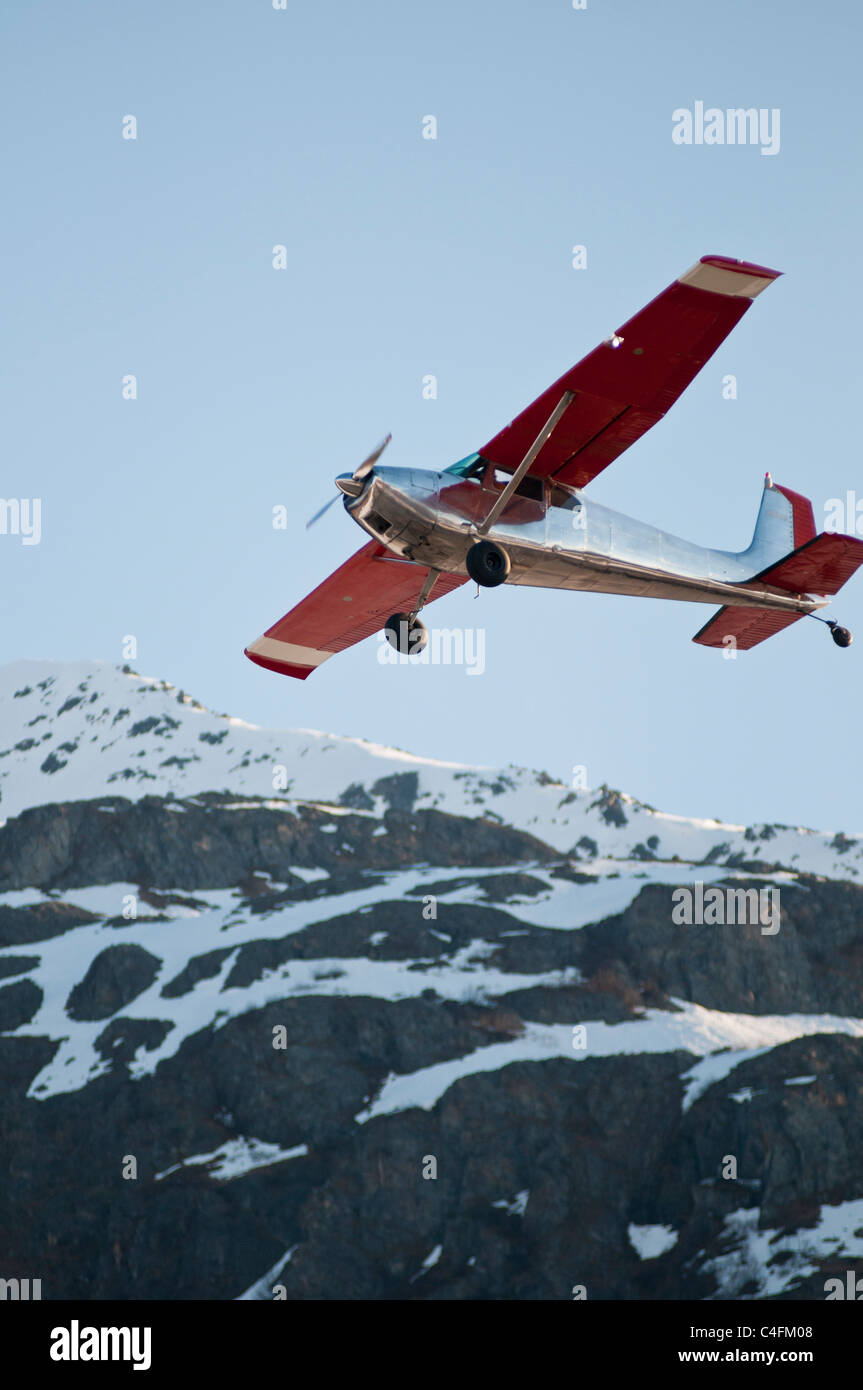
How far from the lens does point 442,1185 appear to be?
120562 millimetres

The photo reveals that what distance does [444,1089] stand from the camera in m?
127

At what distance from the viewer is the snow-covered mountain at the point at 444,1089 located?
4562 inches

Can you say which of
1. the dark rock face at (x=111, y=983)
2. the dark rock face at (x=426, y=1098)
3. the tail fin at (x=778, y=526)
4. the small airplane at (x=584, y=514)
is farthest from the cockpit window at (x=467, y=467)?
the dark rock face at (x=111, y=983)

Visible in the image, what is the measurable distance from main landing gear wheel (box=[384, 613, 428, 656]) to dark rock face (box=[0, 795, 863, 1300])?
279 ft

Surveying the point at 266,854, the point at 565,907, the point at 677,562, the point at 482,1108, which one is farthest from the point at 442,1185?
the point at 677,562

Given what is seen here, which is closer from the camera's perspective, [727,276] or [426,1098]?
[727,276]

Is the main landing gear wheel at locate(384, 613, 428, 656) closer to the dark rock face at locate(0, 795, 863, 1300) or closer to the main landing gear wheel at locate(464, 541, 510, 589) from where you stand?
the main landing gear wheel at locate(464, 541, 510, 589)

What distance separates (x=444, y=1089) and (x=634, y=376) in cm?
11031

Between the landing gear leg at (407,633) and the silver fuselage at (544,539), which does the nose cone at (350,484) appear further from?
the landing gear leg at (407,633)

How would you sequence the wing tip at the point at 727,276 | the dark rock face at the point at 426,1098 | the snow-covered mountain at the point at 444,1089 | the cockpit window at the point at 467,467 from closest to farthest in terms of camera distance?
the wing tip at the point at 727,276 < the cockpit window at the point at 467,467 < the snow-covered mountain at the point at 444,1089 < the dark rock face at the point at 426,1098

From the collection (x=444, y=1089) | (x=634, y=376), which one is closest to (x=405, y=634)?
(x=634, y=376)

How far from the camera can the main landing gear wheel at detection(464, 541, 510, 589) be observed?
2264 cm

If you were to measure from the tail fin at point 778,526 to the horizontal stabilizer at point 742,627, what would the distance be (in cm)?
95

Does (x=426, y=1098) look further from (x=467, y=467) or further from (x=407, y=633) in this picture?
(x=467, y=467)
